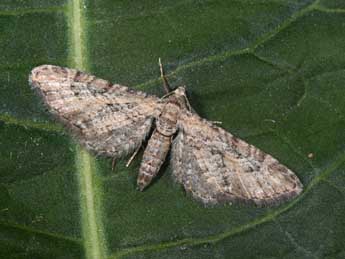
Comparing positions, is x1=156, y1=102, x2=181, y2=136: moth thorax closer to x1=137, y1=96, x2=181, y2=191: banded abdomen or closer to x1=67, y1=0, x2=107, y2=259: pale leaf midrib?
x1=137, y1=96, x2=181, y2=191: banded abdomen

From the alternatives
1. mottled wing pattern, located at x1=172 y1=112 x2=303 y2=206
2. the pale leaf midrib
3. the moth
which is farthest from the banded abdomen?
the pale leaf midrib

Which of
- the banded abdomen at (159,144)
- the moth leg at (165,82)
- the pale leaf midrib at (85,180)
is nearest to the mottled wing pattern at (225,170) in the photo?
the banded abdomen at (159,144)

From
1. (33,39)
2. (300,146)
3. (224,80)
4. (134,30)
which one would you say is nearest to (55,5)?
(33,39)

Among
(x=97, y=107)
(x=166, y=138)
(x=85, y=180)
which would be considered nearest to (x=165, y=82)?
(x=166, y=138)

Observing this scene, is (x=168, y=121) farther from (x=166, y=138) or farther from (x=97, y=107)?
(x=97, y=107)

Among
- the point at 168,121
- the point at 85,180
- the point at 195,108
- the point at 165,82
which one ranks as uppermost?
the point at 165,82
